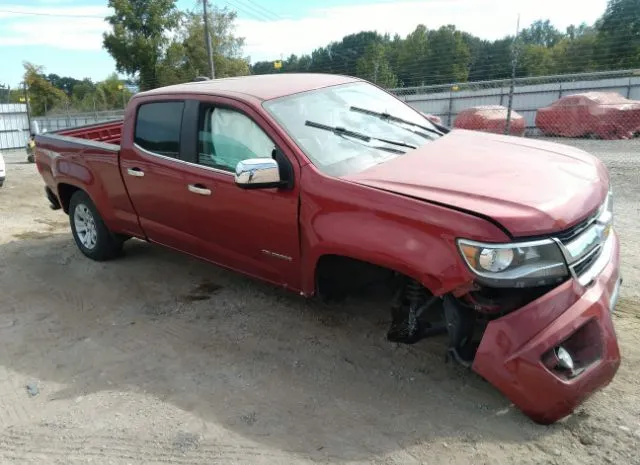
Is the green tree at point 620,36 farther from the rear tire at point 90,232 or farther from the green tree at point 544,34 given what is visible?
the rear tire at point 90,232

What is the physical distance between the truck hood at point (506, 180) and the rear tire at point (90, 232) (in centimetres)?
336

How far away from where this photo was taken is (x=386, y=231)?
2.99 meters

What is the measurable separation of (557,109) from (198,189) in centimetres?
1674

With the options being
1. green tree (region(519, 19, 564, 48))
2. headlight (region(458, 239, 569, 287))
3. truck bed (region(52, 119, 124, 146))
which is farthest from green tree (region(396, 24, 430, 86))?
headlight (region(458, 239, 569, 287))

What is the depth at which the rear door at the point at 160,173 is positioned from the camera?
4.36m

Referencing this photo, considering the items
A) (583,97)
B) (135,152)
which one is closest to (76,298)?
(135,152)

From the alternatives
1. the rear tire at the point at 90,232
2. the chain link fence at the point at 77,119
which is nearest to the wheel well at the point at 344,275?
the rear tire at the point at 90,232

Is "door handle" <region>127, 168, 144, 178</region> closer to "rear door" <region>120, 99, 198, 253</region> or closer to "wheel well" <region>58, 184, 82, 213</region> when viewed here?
"rear door" <region>120, 99, 198, 253</region>

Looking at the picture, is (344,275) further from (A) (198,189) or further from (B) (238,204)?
(A) (198,189)

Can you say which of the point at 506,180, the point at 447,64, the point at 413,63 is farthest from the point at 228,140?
the point at 413,63

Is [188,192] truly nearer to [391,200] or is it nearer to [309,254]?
[309,254]

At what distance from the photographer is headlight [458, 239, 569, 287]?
103 inches

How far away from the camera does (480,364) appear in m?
2.73

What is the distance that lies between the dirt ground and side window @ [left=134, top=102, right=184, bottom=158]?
1.30 meters
